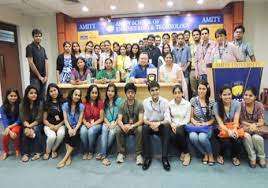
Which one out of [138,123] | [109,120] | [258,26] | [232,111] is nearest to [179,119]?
[138,123]

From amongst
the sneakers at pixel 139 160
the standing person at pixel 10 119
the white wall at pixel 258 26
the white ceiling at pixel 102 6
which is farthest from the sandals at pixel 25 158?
the white wall at pixel 258 26

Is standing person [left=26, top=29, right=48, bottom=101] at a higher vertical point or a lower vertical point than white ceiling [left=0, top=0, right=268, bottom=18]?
lower

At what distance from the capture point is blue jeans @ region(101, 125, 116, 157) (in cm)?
303

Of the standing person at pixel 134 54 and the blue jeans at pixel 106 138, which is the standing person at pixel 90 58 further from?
the blue jeans at pixel 106 138

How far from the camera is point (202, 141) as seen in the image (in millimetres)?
2762

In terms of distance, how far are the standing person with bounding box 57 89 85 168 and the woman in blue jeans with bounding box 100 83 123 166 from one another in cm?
33

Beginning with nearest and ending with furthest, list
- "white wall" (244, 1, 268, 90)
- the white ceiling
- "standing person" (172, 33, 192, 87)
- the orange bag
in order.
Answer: the orange bag → "standing person" (172, 33, 192, 87) → the white ceiling → "white wall" (244, 1, 268, 90)

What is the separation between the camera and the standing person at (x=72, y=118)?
3.06 m

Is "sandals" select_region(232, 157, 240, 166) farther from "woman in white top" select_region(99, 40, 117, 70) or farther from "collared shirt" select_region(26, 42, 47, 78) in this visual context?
"collared shirt" select_region(26, 42, 47, 78)

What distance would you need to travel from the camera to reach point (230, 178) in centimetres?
245

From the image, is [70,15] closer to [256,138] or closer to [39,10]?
[39,10]

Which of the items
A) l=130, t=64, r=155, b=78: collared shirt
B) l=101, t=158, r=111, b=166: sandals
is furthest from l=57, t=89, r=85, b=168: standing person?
l=130, t=64, r=155, b=78: collared shirt

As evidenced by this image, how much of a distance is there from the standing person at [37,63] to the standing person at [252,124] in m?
2.84

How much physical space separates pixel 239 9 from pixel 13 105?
558cm
